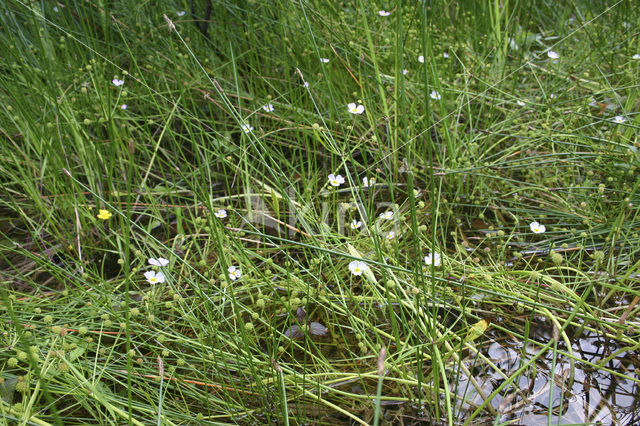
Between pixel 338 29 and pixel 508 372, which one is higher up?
pixel 338 29

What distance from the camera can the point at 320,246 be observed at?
4.83ft

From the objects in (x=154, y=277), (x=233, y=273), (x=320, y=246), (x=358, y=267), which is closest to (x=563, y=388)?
(x=358, y=267)

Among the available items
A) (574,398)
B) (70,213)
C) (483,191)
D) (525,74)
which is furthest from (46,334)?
(525,74)

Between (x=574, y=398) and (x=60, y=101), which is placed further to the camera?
(x=60, y=101)

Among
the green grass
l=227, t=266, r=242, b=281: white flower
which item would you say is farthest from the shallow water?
l=227, t=266, r=242, b=281: white flower

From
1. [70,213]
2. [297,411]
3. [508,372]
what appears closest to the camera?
[297,411]

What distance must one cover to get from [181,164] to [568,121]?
159 cm

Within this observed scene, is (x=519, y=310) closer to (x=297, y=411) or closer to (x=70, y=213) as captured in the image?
(x=297, y=411)

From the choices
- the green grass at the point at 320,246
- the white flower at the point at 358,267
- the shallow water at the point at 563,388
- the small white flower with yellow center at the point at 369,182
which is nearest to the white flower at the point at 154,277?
the green grass at the point at 320,246

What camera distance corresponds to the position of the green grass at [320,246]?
1169mm

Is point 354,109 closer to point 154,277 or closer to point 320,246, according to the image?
point 320,246

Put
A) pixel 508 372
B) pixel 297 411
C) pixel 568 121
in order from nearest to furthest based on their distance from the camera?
pixel 297 411
pixel 508 372
pixel 568 121

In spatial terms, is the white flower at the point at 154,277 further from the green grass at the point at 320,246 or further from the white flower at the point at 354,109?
the white flower at the point at 354,109

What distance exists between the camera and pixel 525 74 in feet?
7.78
